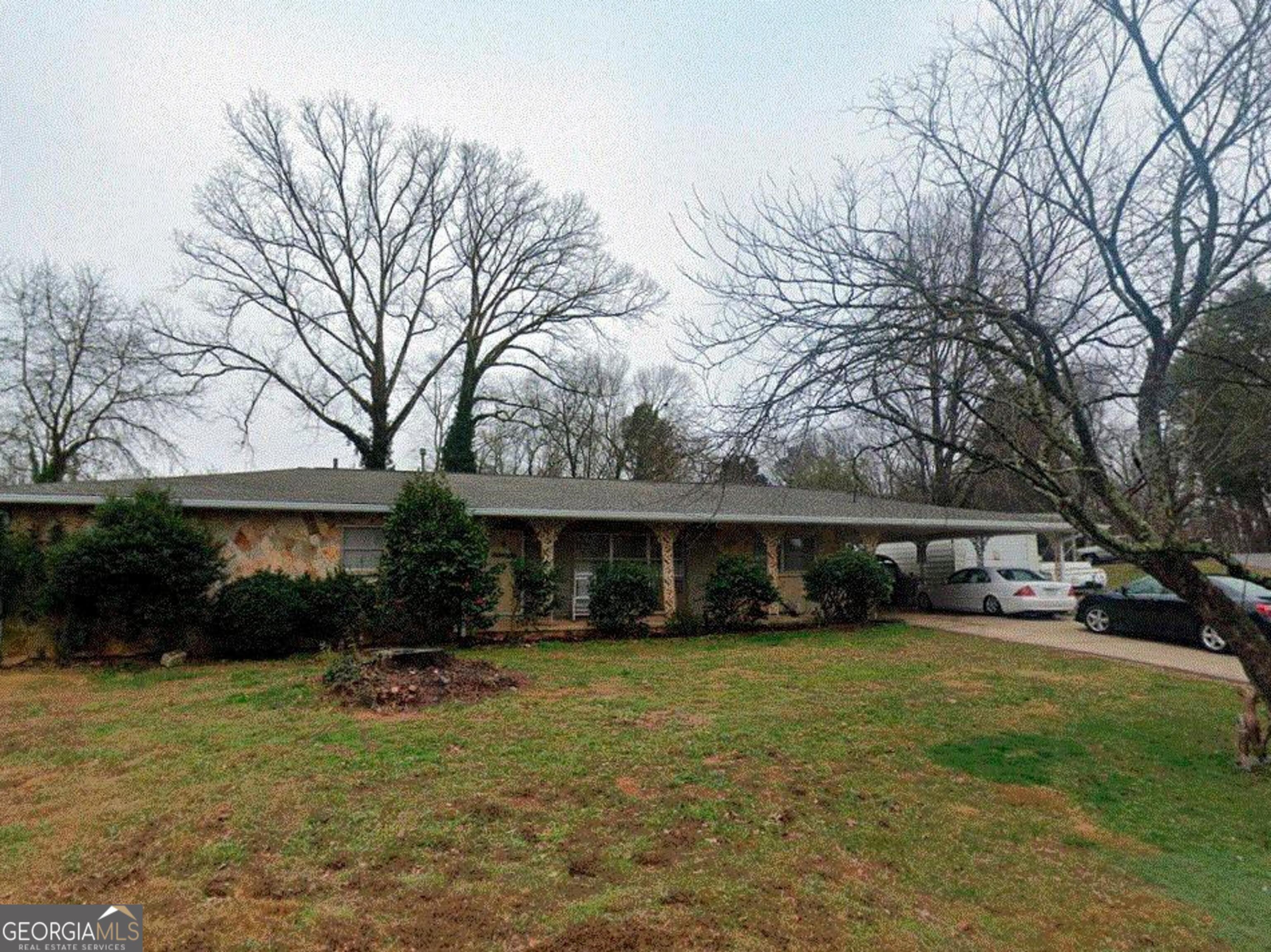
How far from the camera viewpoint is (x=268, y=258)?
2425cm

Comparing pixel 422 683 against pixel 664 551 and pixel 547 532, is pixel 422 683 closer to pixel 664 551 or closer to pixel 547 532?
pixel 547 532

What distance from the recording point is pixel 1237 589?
430 inches

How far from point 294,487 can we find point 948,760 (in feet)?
37.3

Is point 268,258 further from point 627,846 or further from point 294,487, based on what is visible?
point 627,846

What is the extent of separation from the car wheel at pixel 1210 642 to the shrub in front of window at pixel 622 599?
9208 mm

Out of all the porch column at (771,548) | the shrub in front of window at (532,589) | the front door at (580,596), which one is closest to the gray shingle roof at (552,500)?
the porch column at (771,548)

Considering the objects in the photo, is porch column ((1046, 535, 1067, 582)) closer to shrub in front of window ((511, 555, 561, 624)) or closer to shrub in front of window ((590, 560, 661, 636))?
shrub in front of window ((590, 560, 661, 636))

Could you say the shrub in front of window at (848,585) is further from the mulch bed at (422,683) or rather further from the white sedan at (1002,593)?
the mulch bed at (422,683)

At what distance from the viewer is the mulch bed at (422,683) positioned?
7191 mm

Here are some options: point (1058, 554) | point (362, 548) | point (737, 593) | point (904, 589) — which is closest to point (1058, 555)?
point (1058, 554)

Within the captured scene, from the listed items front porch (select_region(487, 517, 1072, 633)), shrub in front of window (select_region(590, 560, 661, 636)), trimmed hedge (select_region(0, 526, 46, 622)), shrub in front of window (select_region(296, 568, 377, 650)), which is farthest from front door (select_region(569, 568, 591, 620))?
trimmed hedge (select_region(0, 526, 46, 622))

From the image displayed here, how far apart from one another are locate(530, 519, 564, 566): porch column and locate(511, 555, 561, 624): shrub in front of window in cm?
33

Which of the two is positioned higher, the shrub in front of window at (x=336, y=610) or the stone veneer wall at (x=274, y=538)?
the stone veneer wall at (x=274, y=538)

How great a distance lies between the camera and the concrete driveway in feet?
32.2
